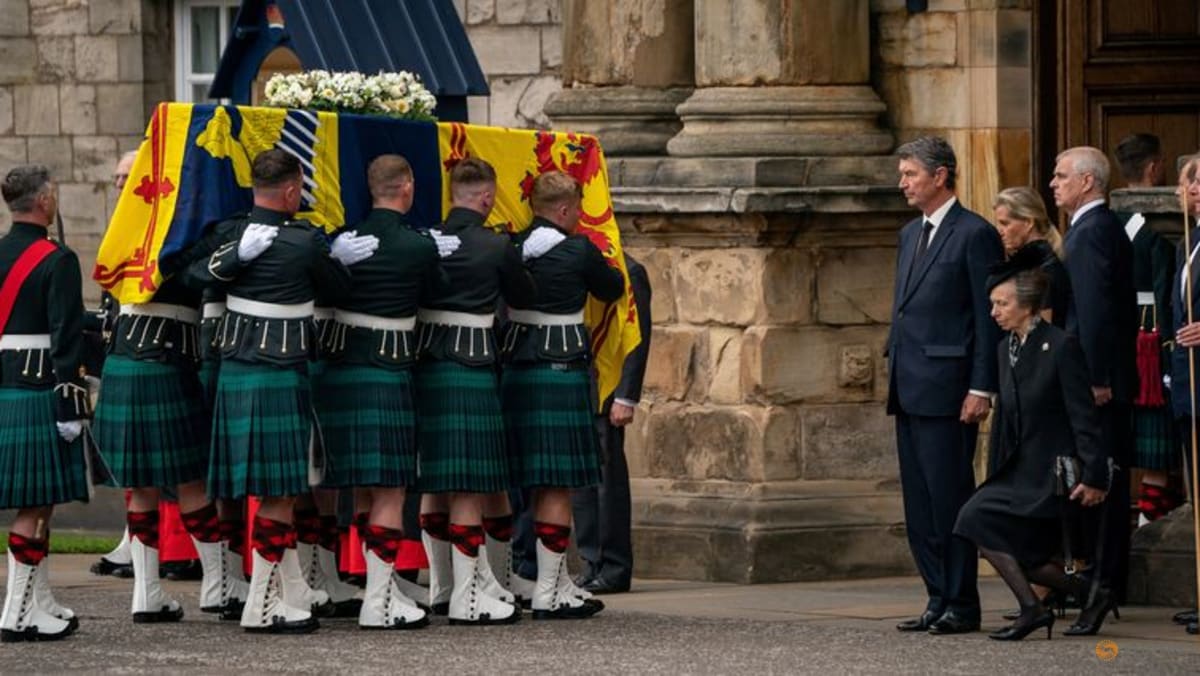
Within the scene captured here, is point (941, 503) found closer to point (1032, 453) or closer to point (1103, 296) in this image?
point (1032, 453)

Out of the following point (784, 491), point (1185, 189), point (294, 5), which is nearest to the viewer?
point (1185, 189)

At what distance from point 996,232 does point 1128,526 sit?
133 cm

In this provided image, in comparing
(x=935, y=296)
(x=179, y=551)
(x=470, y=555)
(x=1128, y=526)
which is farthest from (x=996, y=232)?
(x=179, y=551)

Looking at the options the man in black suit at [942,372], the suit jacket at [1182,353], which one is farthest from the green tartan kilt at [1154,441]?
the man in black suit at [942,372]

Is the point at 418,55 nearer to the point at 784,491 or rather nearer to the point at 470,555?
the point at 784,491

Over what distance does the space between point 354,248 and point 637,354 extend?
2114mm

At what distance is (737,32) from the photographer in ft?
48.5

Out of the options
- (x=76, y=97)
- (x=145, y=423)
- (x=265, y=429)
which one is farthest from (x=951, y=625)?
(x=76, y=97)

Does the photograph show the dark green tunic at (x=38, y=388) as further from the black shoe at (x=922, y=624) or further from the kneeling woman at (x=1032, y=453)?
the kneeling woman at (x=1032, y=453)

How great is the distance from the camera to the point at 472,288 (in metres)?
12.4

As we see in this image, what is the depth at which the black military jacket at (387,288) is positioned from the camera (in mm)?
12203

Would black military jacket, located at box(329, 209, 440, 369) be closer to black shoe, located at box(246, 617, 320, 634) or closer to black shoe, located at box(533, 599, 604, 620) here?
black shoe, located at box(246, 617, 320, 634)

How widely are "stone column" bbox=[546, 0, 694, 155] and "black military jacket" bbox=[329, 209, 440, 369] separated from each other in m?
3.19

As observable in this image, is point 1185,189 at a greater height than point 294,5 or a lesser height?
lesser
